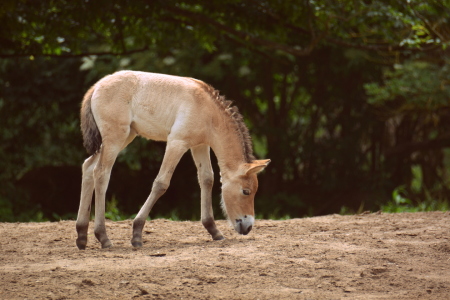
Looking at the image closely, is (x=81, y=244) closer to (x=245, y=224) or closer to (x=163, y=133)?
(x=163, y=133)

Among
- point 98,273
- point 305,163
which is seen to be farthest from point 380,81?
point 98,273

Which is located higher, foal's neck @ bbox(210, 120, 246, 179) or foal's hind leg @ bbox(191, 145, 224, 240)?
foal's neck @ bbox(210, 120, 246, 179)

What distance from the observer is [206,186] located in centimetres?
670

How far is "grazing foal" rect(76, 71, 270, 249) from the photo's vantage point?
20.6 ft

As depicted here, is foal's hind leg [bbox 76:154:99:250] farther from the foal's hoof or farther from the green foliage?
the green foliage

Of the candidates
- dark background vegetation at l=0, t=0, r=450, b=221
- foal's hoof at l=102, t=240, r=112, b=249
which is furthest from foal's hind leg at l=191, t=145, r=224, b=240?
dark background vegetation at l=0, t=0, r=450, b=221

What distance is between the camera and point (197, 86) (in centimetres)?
650

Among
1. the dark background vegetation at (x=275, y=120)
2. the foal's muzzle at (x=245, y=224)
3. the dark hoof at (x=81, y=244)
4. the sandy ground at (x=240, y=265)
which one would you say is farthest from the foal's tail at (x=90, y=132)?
the dark background vegetation at (x=275, y=120)

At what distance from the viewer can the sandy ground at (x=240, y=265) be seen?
4.64 m

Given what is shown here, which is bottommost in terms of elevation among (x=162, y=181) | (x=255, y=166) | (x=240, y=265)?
(x=240, y=265)

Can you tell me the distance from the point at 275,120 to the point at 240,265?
10.4m

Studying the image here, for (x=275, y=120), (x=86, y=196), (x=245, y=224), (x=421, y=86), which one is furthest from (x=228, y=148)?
(x=275, y=120)

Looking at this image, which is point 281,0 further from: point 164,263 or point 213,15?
point 164,263

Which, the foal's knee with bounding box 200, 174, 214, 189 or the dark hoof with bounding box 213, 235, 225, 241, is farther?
the foal's knee with bounding box 200, 174, 214, 189
